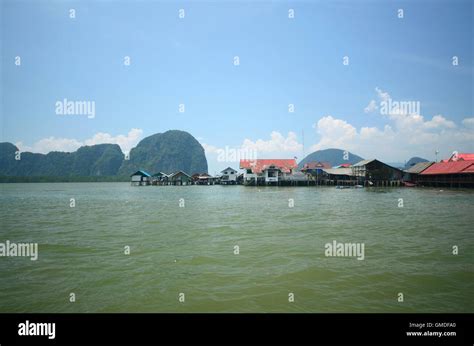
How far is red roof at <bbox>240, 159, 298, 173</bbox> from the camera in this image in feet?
272

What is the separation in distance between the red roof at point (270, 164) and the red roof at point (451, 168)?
105ft

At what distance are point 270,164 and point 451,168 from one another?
138ft

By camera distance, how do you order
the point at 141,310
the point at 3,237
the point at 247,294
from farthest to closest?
1. the point at 3,237
2. the point at 247,294
3. the point at 141,310

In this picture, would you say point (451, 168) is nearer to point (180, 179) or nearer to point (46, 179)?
point (180, 179)

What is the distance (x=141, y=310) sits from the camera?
289 inches

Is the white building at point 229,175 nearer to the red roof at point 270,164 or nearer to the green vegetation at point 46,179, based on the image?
the red roof at point 270,164

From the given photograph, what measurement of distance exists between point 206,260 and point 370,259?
6321 millimetres

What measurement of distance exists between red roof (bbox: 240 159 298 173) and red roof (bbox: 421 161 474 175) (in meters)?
32.1

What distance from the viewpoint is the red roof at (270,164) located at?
8281 cm

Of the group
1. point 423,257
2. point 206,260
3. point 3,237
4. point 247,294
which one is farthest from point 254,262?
point 3,237

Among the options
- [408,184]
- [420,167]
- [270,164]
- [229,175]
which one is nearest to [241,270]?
[408,184]
